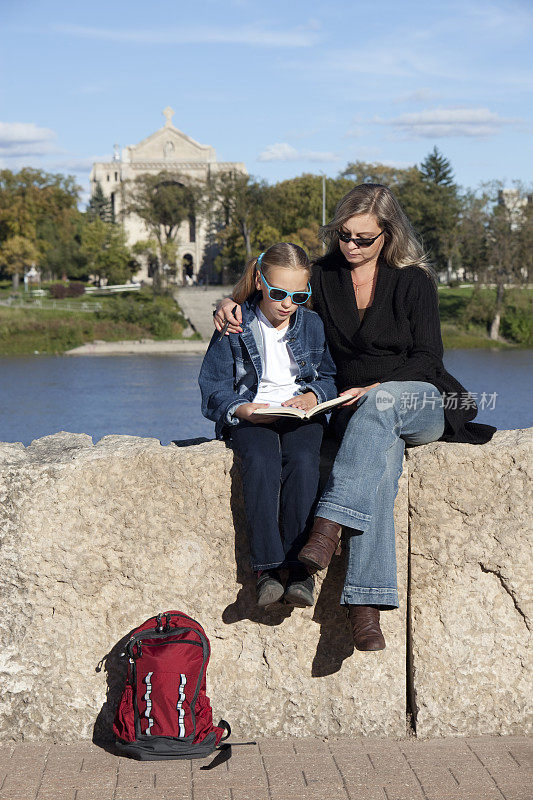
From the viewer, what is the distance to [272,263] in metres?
3.75

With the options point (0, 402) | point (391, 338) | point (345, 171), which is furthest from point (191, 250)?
point (391, 338)

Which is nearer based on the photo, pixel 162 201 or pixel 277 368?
pixel 277 368

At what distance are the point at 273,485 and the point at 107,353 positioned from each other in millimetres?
42671

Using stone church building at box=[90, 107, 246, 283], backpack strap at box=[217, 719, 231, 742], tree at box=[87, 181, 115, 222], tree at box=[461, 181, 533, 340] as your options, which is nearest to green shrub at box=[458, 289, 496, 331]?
A: tree at box=[461, 181, 533, 340]

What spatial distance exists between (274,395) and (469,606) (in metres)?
1.10

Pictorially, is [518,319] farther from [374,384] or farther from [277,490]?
[277,490]

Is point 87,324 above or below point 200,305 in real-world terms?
below

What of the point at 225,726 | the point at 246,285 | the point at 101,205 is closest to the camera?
the point at 225,726

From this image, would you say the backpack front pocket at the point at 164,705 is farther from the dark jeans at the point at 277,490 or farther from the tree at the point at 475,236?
the tree at the point at 475,236

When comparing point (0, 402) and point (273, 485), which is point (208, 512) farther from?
point (0, 402)

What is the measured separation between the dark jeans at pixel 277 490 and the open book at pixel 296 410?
0.28ft

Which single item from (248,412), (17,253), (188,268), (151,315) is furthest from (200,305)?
(248,412)

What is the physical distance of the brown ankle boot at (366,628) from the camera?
10.5ft

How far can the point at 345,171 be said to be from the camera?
237 feet
